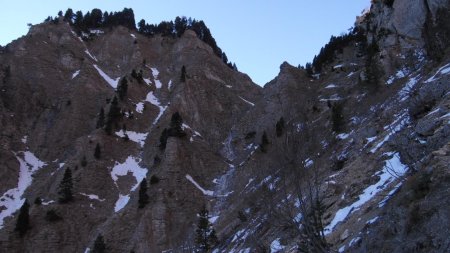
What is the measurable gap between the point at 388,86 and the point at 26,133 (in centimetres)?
4676

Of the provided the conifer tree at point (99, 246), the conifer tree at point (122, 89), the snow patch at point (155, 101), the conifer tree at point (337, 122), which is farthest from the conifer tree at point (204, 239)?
the conifer tree at point (122, 89)

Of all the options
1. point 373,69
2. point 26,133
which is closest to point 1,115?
point 26,133

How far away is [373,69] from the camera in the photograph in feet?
167

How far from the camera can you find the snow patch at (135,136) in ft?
207

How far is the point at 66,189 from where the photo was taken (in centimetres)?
5003

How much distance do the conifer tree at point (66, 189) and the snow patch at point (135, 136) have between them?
12.6 m

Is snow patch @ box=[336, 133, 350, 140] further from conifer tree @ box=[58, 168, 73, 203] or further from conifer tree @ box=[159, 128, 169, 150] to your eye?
conifer tree @ box=[58, 168, 73, 203]

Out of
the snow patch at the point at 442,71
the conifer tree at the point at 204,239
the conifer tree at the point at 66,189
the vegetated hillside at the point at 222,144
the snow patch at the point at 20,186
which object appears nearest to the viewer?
the vegetated hillside at the point at 222,144

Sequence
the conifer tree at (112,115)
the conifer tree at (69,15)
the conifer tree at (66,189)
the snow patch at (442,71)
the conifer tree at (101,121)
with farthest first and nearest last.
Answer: the conifer tree at (69,15) < the conifer tree at (101,121) < the conifer tree at (112,115) < the conifer tree at (66,189) < the snow patch at (442,71)

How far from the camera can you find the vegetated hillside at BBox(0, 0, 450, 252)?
599 inches

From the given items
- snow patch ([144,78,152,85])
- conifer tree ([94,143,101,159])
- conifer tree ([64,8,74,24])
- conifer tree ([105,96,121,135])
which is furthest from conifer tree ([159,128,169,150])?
conifer tree ([64,8,74,24])

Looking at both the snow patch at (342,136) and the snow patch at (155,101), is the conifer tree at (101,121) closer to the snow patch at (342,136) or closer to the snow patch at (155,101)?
the snow patch at (155,101)

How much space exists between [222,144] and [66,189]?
22070 mm

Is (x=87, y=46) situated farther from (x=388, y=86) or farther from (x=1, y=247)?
(x=388, y=86)
